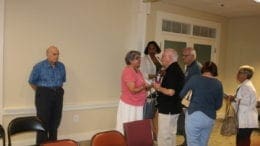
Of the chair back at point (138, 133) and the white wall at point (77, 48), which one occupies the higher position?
the white wall at point (77, 48)

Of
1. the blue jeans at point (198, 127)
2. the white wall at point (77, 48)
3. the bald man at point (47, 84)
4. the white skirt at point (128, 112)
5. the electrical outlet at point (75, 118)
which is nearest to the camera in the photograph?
the blue jeans at point (198, 127)

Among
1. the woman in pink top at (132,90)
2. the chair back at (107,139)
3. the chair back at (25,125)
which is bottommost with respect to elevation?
the chair back at (25,125)

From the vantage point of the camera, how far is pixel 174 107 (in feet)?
11.2

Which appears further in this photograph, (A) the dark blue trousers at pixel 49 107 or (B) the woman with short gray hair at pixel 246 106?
(A) the dark blue trousers at pixel 49 107

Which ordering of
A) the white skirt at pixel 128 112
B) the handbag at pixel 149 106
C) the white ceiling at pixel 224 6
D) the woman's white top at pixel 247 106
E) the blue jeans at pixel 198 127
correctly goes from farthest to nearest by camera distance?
1. the white ceiling at pixel 224 6
2. the handbag at pixel 149 106
3. the white skirt at pixel 128 112
4. the woman's white top at pixel 247 106
5. the blue jeans at pixel 198 127

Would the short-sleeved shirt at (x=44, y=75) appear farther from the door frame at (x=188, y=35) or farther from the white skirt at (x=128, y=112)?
the door frame at (x=188, y=35)

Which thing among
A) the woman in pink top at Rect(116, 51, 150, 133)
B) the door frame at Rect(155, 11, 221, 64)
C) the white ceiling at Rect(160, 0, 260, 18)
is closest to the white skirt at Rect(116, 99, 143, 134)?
the woman in pink top at Rect(116, 51, 150, 133)

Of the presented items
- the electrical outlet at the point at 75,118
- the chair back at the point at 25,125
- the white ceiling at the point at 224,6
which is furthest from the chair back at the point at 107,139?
the white ceiling at the point at 224,6

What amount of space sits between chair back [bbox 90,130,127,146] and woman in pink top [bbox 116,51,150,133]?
1.16 metres

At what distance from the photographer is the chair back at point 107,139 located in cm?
224

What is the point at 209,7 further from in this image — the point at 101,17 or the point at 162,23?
the point at 101,17

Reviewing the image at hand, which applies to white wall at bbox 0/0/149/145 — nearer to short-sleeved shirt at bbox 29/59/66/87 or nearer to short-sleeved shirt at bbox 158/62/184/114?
short-sleeved shirt at bbox 29/59/66/87

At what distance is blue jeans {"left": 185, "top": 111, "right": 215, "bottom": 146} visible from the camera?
3102 mm

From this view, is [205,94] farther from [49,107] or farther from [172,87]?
→ [49,107]
